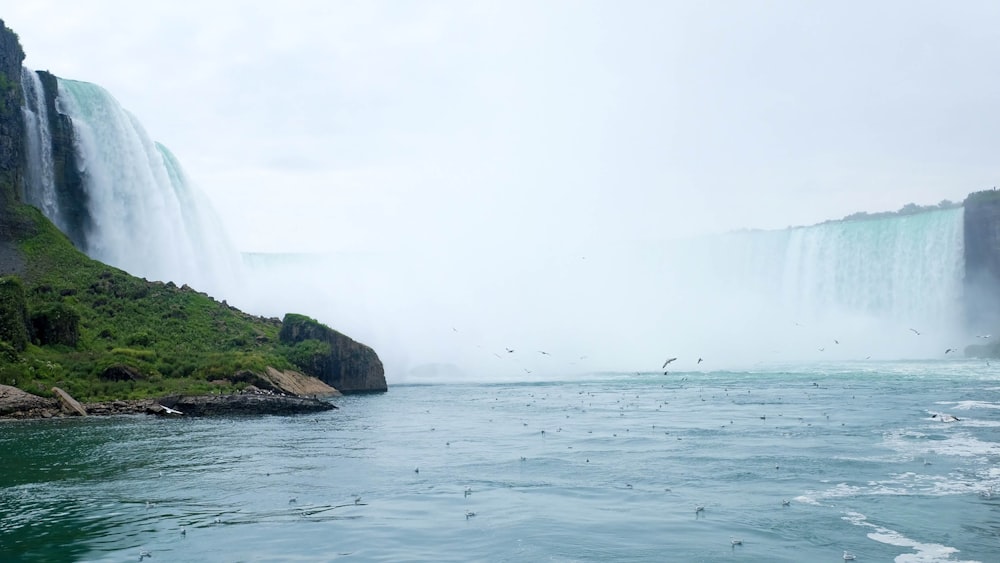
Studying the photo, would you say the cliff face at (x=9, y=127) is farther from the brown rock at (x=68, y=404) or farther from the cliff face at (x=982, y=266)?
the cliff face at (x=982, y=266)

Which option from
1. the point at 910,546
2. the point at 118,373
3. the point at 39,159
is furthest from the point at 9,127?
the point at 910,546

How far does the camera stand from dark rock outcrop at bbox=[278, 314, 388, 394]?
207 feet

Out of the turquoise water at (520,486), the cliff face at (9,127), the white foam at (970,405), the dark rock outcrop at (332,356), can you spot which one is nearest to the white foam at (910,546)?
the turquoise water at (520,486)

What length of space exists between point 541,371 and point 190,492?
63580mm

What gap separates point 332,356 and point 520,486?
43516 mm

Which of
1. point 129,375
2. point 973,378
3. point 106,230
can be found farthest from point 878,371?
point 106,230

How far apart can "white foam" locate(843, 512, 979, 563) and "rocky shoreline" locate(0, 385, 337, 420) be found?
32.9 m

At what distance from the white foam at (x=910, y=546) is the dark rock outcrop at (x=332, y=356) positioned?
49.3 m

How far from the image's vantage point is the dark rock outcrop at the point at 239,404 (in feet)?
144

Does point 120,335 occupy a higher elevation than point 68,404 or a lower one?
higher

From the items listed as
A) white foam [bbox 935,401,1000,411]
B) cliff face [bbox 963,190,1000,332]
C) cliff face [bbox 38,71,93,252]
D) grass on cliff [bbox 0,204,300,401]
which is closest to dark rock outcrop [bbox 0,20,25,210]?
grass on cliff [bbox 0,204,300,401]

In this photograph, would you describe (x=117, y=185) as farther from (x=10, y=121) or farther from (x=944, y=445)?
(x=944, y=445)

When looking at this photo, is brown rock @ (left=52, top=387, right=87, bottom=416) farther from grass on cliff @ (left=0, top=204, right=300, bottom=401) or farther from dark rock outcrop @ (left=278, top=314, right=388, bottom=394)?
dark rock outcrop @ (left=278, top=314, right=388, bottom=394)

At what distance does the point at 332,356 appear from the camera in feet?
210
